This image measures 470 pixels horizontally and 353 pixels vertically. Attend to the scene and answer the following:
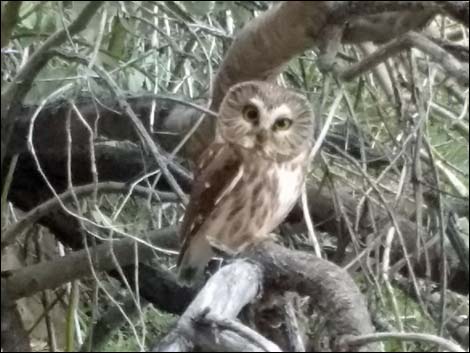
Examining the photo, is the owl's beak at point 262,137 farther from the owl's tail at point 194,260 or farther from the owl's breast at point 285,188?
the owl's tail at point 194,260

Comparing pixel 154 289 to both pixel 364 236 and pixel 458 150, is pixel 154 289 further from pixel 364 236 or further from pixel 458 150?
pixel 458 150

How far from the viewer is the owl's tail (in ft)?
5.98

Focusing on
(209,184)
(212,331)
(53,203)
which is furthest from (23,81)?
(212,331)

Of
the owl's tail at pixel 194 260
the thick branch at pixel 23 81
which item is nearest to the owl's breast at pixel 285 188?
the owl's tail at pixel 194 260

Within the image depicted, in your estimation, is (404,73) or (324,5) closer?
(324,5)

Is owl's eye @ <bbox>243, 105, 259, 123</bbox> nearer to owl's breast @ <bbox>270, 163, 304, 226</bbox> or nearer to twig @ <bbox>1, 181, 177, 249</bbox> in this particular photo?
owl's breast @ <bbox>270, 163, 304, 226</bbox>

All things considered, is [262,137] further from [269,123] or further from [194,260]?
[194,260]

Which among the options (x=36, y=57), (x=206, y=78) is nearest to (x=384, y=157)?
(x=206, y=78)

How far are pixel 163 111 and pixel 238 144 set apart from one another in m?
0.23

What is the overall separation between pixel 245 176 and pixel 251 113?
113mm

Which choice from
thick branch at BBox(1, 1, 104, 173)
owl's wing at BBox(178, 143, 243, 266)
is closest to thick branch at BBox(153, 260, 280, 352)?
thick branch at BBox(1, 1, 104, 173)

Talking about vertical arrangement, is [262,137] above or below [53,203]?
above

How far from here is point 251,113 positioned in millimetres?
1818

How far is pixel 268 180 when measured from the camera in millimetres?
1841
